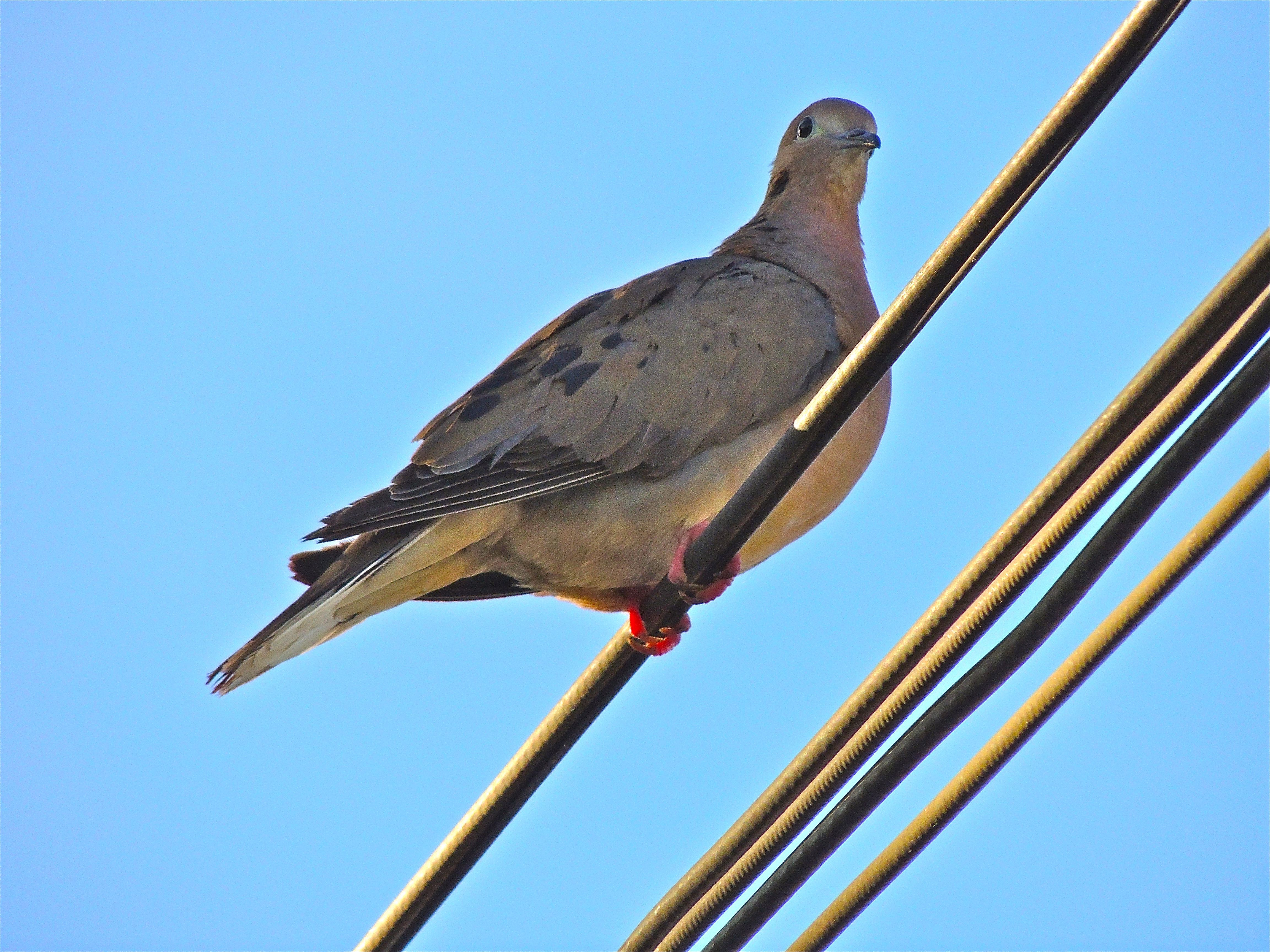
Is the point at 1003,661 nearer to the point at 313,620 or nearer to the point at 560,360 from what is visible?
the point at 313,620

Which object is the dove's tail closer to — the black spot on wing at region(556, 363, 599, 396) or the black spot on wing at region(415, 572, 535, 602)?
the black spot on wing at region(415, 572, 535, 602)

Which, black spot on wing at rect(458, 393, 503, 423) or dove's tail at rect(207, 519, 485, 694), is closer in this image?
dove's tail at rect(207, 519, 485, 694)

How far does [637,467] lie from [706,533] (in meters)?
1.41

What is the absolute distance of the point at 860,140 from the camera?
6.02 meters

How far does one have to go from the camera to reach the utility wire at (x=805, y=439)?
2295 mm

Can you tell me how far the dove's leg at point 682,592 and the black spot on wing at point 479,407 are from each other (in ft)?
2.38

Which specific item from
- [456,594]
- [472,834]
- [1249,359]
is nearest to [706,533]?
[472,834]

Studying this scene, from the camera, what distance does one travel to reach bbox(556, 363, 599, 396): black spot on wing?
4766mm

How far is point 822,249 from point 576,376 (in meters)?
1.33

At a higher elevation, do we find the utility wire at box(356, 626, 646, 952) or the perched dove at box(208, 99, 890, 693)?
the perched dove at box(208, 99, 890, 693)

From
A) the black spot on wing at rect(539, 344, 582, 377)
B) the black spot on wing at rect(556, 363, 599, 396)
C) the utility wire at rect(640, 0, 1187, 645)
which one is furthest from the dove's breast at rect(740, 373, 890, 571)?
the utility wire at rect(640, 0, 1187, 645)

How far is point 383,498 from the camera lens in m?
4.33

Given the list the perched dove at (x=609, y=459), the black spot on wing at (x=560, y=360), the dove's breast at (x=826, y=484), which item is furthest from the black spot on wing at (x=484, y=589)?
the dove's breast at (x=826, y=484)

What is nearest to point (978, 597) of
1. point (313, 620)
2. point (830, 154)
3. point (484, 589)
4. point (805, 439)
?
point (805, 439)
